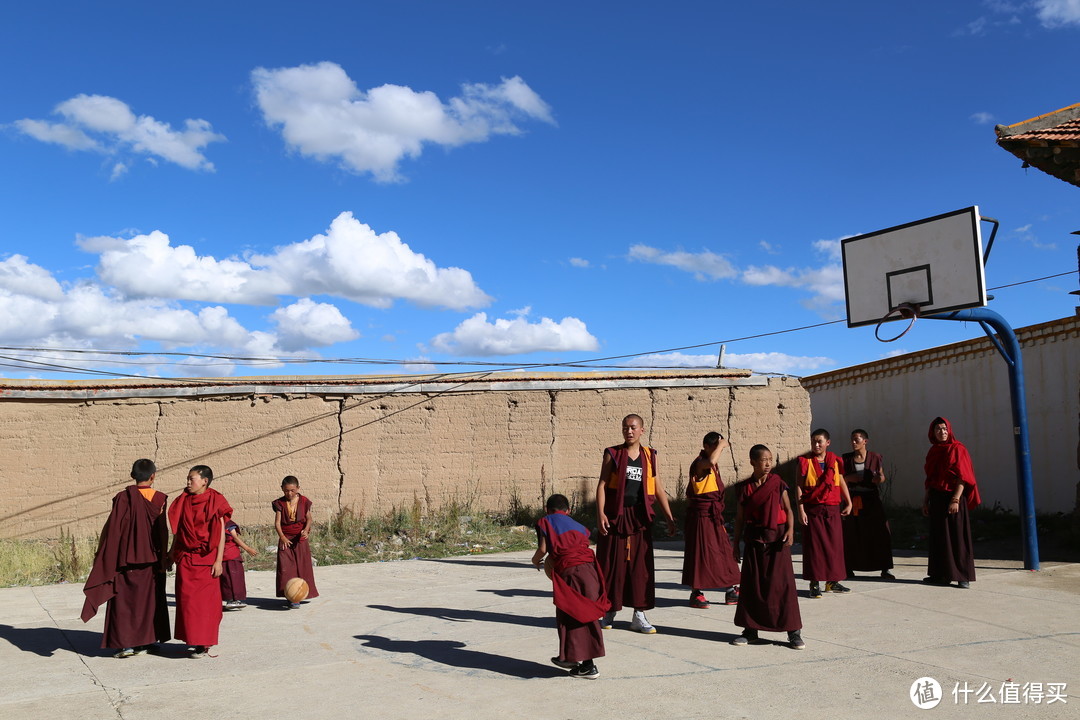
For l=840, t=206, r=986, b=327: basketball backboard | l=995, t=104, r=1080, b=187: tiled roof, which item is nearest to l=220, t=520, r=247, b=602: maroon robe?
l=840, t=206, r=986, b=327: basketball backboard

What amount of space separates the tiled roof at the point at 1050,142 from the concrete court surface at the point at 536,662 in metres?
5.10

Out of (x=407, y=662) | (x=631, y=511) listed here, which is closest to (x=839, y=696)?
(x=631, y=511)

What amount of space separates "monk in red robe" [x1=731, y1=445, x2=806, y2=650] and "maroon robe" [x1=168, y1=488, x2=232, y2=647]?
4069 mm

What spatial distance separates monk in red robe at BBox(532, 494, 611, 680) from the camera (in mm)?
5727

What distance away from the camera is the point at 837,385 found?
2027cm

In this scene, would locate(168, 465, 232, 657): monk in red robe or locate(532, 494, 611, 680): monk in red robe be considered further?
locate(168, 465, 232, 657): monk in red robe

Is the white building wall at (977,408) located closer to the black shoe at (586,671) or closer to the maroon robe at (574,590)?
the maroon robe at (574,590)

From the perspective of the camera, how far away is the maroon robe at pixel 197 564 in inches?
262

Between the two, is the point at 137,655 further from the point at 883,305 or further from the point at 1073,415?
the point at 1073,415

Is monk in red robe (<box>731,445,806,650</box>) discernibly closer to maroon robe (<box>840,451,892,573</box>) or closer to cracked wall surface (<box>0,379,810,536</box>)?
maroon robe (<box>840,451,892,573</box>)

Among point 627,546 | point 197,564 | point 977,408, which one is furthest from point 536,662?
point 977,408

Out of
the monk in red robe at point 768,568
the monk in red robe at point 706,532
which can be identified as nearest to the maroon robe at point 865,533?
the monk in red robe at point 706,532

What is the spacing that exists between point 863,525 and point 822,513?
1262 millimetres

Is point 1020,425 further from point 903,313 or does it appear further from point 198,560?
point 198,560
